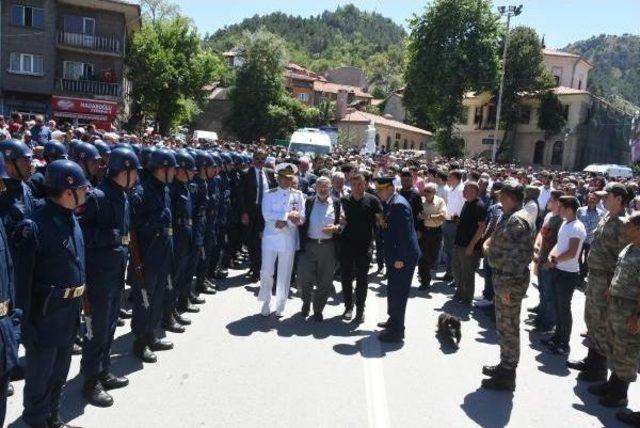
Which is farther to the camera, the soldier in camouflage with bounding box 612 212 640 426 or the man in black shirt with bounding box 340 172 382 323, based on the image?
the man in black shirt with bounding box 340 172 382 323

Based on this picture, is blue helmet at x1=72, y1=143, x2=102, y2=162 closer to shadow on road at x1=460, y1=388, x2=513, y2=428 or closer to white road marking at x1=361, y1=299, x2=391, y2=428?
white road marking at x1=361, y1=299, x2=391, y2=428

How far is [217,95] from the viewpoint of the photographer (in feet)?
231

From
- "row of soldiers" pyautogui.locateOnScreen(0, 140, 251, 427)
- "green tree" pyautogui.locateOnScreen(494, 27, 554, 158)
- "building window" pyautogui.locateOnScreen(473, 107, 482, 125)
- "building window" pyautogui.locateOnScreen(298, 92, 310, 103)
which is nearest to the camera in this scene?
"row of soldiers" pyautogui.locateOnScreen(0, 140, 251, 427)

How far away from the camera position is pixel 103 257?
5066 millimetres

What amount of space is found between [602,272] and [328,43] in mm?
171390

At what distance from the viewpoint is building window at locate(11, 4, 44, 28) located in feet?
110

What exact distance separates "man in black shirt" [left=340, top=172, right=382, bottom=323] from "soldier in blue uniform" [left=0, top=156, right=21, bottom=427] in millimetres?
5331

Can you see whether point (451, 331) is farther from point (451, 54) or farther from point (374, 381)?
point (451, 54)

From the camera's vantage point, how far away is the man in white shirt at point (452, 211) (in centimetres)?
1162

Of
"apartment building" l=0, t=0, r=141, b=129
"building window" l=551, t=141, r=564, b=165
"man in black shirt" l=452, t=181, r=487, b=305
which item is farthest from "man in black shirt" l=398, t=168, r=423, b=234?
"building window" l=551, t=141, r=564, b=165

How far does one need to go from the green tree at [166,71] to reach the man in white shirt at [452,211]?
104 feet

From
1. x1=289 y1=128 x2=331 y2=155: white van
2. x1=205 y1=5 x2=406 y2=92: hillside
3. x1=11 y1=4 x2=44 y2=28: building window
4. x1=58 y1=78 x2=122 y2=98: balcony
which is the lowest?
x1=289 y1=128 x2=331 y2=155: white van

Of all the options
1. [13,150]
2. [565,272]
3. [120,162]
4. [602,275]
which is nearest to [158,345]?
[120,162]

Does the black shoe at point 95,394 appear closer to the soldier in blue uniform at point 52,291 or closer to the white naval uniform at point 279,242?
the soldier in blue uniform at point 52,291
